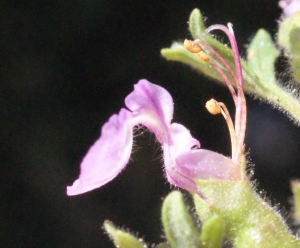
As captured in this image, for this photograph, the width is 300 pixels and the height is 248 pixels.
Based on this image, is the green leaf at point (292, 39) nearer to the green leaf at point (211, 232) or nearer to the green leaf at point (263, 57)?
the green leaf at point (263, 57)

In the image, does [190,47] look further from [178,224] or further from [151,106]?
[178,224]

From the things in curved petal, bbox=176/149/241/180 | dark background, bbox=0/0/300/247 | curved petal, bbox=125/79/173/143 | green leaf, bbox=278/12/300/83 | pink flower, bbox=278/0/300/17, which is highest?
dark background, bbox=0/0/300/247

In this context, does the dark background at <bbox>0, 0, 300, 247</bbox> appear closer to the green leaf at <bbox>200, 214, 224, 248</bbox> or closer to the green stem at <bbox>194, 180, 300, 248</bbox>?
the green stem at <bbox>194, 180, 300, 248</bbox>

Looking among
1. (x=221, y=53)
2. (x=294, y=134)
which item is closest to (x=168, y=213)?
(x=221, y=53)

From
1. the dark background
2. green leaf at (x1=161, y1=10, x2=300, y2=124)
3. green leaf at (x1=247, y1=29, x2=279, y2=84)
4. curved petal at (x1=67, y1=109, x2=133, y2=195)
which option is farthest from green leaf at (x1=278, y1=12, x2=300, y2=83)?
the dark background

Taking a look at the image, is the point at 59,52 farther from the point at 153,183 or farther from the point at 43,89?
the point at 153,183

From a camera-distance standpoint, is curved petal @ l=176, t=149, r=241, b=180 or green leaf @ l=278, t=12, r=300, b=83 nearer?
curved petal @ l=176, t=149, r=241, b=180
